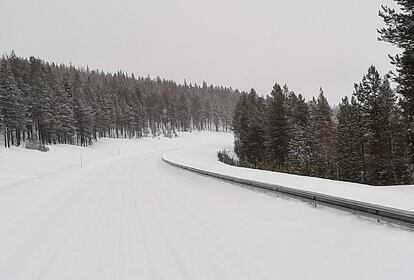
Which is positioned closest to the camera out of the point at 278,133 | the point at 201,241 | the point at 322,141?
the point at 201,241

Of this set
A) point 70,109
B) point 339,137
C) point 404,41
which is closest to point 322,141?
point 339,137

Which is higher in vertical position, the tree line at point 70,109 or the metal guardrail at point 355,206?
the tree line at point 70,109

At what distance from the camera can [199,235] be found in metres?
7.16

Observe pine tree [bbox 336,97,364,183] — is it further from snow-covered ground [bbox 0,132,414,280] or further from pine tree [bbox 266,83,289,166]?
snow-covered ground [bbox 0,132,414,280]

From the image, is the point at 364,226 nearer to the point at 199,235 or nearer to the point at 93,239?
the point at 199,235

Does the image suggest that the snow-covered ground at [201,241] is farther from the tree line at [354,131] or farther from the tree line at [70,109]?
the tree line at [70,109]

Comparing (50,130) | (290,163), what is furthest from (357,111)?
(50,130)

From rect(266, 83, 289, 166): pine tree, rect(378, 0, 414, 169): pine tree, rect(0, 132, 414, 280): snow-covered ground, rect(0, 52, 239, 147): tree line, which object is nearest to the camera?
rect(0, 132, 414, 280): snow-covered ground

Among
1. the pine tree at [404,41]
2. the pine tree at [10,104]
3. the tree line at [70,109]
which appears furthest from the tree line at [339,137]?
the pine tree at [10,104]

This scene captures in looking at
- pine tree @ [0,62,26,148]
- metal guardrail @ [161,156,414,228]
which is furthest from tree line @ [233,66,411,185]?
pine tree @ [0,62,26,148]

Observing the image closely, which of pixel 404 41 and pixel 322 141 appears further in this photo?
pixel 322 141

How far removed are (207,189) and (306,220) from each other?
23.5ft

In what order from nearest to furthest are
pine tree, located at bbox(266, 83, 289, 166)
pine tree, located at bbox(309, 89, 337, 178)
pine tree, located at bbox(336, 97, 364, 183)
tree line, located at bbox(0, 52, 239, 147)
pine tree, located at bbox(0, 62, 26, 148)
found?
pine tree, located at bbox(336, 97, 364, 183), pine tree, located at bbox(309, 89, 337, 178), pine tree, located at bbox(266, 83, 289, 166), pine tree, located at bbox(0, 62, 26, 148), tree line, located at bbox(0, 52, 239, 147)

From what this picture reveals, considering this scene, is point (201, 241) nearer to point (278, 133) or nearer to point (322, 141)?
point (278, 133)
